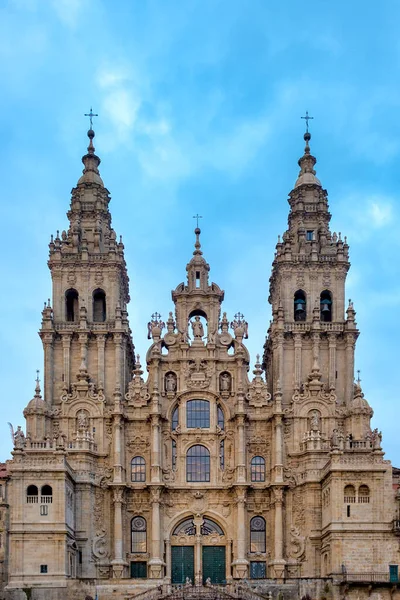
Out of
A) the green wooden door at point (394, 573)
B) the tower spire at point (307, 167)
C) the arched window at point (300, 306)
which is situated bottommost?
the green wooden door at point (394, 573)

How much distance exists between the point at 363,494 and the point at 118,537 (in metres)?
18.5

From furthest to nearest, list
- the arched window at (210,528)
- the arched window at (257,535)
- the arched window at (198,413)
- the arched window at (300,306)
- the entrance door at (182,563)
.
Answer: the arched window at (300,306)
the arched window at (198,413)
the arched window at (210,528)
the arched window at (257,535)
the entrance door at (182,563)

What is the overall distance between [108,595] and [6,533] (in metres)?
9.03

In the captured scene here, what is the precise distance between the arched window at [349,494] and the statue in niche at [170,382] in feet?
54.6

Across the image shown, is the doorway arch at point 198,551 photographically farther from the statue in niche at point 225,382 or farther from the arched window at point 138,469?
the statue in niche at point 225,382

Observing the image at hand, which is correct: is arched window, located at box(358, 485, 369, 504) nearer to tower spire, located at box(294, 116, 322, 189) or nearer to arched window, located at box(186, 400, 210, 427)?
arched window, located at box(186, 400, 210, 427)

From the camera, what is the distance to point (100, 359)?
7675 centimetres

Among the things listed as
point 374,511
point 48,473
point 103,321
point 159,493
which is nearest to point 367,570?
point 374,511

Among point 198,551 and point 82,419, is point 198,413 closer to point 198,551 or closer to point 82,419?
point 82,419

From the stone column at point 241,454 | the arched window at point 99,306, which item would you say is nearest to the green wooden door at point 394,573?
the stone column at point 241,454

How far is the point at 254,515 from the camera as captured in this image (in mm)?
74688

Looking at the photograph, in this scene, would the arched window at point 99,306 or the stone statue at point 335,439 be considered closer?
the stone statue at point 335,439

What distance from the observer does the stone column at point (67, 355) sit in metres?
76.4

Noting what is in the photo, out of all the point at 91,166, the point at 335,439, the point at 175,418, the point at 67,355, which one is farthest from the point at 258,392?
the point at 91,166
